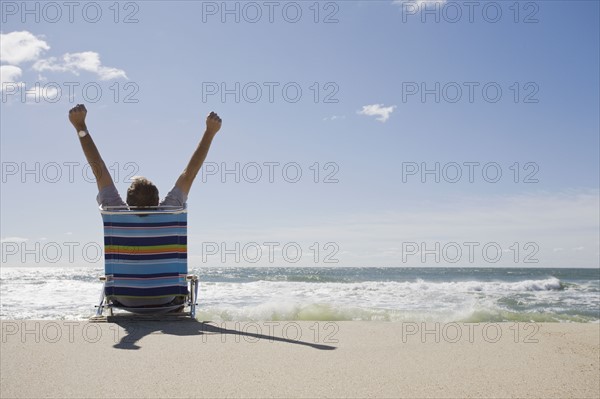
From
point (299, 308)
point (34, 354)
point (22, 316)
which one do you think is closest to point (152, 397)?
point (34, 354)

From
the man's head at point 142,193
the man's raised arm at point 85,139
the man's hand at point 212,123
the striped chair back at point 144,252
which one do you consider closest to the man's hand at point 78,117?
the man's raised arm at point 85,139

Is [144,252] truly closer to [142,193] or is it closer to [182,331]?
[142,193]

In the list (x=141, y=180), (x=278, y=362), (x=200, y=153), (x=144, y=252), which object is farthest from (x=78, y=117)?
(x=278, y=362)

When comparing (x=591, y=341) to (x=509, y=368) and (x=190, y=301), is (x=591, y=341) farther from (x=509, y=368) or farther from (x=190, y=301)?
(x=190, y=301)

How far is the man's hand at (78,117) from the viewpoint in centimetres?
423

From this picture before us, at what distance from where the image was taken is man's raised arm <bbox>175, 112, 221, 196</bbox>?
171 inches

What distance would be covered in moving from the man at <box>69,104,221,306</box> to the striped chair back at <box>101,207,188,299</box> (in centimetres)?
11

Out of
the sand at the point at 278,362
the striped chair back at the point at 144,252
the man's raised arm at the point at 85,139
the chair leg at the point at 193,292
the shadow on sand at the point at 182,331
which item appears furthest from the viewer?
the chair leg at the point at 193,292

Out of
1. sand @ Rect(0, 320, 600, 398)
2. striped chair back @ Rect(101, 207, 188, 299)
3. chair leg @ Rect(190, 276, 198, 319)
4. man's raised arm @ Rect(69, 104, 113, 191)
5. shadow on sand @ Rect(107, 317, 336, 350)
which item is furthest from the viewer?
chair leg @ Rect(190, 276, 198, 319)

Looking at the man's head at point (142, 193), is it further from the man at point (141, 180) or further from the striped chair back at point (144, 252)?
the striped chair back at point (144, 252)

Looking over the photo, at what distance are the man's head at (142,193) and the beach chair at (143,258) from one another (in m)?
0.09

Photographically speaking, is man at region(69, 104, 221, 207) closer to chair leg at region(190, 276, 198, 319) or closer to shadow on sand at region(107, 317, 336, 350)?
chair leg at region(190, 276, 198, 319)

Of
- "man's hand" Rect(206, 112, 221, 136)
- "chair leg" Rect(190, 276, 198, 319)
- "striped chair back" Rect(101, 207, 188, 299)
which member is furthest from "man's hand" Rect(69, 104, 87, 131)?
"chair leg" Rect(190, 276, 198, 319)

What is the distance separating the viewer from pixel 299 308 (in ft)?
27.1
